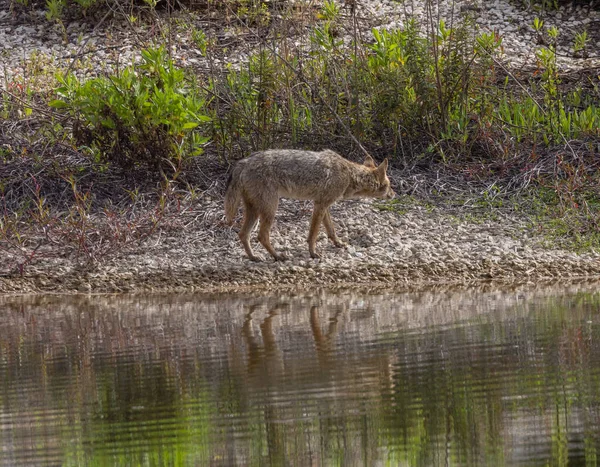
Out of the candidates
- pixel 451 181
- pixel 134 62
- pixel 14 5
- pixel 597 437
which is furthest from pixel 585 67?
pixel 597 437

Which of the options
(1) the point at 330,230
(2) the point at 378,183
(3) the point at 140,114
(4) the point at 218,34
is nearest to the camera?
(1) the point at 330,230

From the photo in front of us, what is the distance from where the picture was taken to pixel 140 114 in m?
14.9

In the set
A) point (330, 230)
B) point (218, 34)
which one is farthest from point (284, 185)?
point (218, 34)

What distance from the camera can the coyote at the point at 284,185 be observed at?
1319 centimetres

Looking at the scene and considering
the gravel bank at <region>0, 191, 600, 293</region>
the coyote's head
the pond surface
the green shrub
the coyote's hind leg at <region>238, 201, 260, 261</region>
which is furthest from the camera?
the green shrub

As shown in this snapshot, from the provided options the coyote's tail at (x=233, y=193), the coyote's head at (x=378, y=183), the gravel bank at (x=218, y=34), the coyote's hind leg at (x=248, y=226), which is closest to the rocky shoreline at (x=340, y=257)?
the coyote's hind leg at (x=248, y=226)

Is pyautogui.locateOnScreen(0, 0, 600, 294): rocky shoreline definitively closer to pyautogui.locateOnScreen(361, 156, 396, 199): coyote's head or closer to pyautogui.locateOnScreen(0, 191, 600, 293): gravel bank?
pyautogui.locateOnScreen(0, 191, 600, 293): gravel bank

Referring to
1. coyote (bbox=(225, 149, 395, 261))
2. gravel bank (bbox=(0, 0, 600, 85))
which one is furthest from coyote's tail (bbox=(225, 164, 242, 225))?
gravel bank (bbox=(0, 0, 600, 85))

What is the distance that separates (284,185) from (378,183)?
4.65 ft

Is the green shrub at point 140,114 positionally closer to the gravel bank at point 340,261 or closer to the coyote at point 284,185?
the gravel bank at point 340,261

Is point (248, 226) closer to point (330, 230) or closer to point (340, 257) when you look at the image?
point (330, 230)

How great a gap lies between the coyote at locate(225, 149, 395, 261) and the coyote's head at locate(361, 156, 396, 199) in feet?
0.69

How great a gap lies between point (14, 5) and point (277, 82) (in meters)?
7.18

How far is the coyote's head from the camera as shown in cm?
1413
